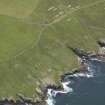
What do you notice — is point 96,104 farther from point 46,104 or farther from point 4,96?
point 4,96

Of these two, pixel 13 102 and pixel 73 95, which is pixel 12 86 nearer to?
pixel 13 102

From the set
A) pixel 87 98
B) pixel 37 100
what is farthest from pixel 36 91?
pixel 87 98

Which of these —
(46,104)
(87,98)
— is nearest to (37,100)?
(46,104)

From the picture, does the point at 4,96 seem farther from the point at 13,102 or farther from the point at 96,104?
the point at 96,104

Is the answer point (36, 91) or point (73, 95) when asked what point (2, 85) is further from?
point (73, 95)

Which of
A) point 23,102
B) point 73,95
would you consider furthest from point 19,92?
point 73,95

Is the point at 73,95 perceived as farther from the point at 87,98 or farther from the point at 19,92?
the point at 19,92
